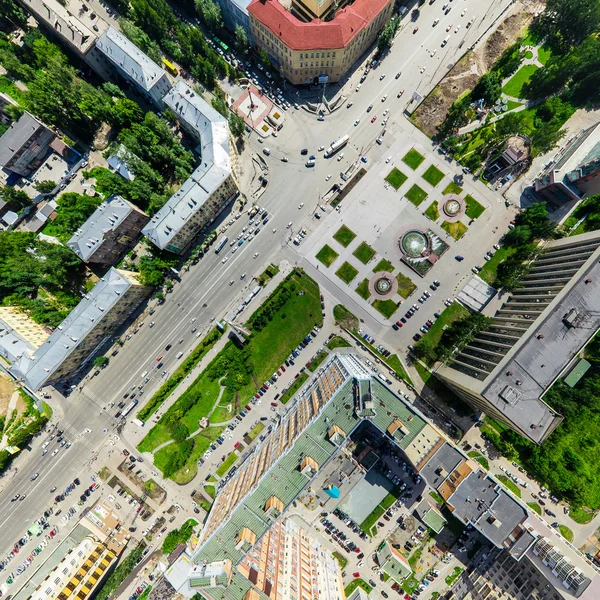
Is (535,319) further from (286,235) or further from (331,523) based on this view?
(331,523)

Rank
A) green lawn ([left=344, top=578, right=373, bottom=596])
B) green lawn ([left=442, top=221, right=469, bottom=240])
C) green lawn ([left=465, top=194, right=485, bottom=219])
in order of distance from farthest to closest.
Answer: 1. green lawn ([left=465, top=194, right=485, bottom=219])
2. green lawn ([left=442, top=221, right=469, bottom=240])
3. green lawn ([left=344, top=578, right=373, bottom=596])

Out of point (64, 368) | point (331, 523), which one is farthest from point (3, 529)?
point (331, 523)

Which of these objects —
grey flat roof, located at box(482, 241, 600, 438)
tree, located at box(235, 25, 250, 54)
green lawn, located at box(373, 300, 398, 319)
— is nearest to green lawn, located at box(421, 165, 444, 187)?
green lawn, located at box(373, 300, 398, 319)

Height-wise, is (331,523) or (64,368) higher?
(331,523)

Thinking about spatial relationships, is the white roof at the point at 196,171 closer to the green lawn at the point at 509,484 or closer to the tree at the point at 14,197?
the tree at the point at 14,197

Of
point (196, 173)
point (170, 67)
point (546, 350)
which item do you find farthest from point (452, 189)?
point (170, 67)

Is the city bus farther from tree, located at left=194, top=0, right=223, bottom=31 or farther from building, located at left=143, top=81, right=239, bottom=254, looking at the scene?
tree, located at left=194, top=0, right=223, bottom=31
